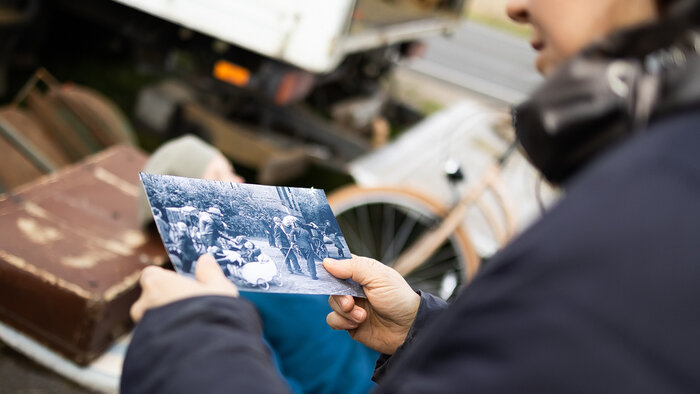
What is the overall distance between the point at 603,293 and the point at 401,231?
278cm

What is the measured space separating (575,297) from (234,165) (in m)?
3.63

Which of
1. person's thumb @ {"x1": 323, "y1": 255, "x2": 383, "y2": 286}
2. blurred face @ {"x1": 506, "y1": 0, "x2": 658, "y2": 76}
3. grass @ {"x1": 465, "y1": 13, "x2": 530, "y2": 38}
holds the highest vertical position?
blurred face @ {"x1": 506, "y1": 0, "x2": 658, "y2": 76}

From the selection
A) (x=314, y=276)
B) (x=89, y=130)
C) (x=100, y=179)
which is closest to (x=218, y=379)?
(x=314, y=276)

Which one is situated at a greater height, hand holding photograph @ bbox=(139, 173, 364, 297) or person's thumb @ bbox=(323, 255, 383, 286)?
hand holding photograph @ bbox=(139, 173, 364, 297)

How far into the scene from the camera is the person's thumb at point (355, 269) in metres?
1.08

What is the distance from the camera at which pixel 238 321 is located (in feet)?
2.74

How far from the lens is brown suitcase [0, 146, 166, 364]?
190 centimetres

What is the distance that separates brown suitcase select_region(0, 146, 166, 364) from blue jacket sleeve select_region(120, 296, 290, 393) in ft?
3.91

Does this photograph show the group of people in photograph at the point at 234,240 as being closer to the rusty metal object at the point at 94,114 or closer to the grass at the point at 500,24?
the rusty metal object at the point at 94,114

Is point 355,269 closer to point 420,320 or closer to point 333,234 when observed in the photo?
point 333,234

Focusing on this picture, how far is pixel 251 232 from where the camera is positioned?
1.04 metres

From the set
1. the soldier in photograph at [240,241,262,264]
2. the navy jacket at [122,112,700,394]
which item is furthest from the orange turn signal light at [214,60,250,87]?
the navy jacket at [122,112,700,394]

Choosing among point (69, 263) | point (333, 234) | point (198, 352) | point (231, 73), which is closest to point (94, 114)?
point (231, 73)

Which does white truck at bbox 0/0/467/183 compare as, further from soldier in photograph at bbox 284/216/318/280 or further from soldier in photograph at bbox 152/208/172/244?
soldier in photograph at bbox 152/208/172/244
